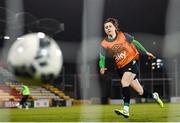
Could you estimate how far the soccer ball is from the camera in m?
1.60

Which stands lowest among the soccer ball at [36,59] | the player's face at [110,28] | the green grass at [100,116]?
the green grass at [100,116]

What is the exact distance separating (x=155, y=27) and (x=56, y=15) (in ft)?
2.64

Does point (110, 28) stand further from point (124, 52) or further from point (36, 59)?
point (36, 59)

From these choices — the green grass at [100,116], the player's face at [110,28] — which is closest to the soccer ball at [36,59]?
the player's face at [110,28]

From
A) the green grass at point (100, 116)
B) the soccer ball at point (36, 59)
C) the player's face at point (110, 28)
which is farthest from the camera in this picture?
the green grass at point (100, 116)

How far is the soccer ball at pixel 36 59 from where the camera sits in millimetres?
1604

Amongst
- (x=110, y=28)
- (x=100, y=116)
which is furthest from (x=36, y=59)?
(x=100, y=116)

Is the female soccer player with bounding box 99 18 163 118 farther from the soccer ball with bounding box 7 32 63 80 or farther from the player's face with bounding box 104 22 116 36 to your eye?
the soccer ball with bounding box 7 32 63 80

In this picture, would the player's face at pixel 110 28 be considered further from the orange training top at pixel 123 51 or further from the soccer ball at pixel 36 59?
the soccer ball at pixel 36 59

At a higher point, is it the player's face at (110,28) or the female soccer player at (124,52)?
the player's face at (110,28)

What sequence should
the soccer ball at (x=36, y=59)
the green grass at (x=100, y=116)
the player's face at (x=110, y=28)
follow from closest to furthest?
1. the soccer ball at (x=36, y=59)
2. the player's face at (x=110, y=28)
3. the green grass at (x=100, y=116)

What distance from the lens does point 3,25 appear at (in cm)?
290

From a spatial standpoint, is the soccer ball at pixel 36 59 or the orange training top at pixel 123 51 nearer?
the soccer ball at pixel 36 59

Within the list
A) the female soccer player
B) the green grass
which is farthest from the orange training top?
the green grass
